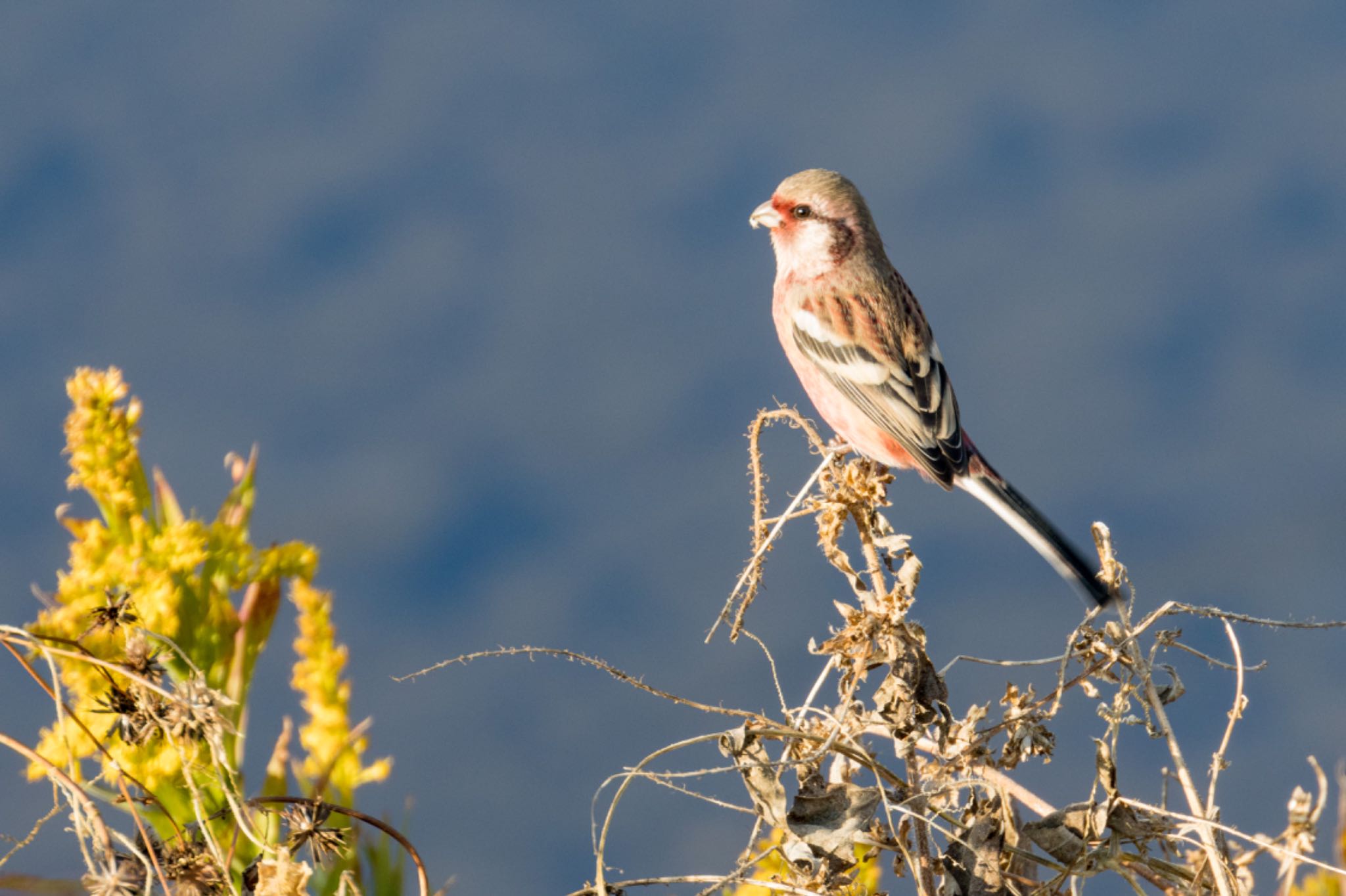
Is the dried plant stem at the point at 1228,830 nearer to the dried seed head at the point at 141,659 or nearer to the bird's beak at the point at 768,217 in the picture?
the dried seed head at the point at 141,659

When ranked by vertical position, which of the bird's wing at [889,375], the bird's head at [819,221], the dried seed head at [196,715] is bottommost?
the dried seed head at [196,715]

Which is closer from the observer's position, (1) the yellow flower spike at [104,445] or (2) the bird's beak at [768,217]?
(1) the yellow flower spike at [104,445]

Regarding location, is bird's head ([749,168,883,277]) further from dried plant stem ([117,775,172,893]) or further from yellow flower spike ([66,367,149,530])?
dried plant stem ([117,775,172,893])

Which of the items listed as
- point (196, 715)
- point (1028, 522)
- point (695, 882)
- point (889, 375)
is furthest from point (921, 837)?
point (889, 375)

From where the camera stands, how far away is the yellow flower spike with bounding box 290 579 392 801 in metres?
2.93

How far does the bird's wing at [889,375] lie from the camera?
3080 mm

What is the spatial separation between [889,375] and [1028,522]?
2.06ft

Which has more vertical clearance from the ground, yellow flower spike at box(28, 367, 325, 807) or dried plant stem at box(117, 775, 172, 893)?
yellow flower spike at box(28, 367, 325, 807)

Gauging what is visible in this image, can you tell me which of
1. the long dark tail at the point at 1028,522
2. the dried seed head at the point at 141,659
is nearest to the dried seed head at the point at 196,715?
the dried seed head at the point at 141,659

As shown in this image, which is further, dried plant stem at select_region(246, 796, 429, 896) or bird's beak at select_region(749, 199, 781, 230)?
bird's beak at select_region(749, 199, 781, 230)

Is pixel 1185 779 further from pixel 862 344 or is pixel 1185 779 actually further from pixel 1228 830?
pixel 862 344

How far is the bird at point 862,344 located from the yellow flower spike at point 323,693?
1.36 m

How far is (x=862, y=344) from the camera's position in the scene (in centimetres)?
333

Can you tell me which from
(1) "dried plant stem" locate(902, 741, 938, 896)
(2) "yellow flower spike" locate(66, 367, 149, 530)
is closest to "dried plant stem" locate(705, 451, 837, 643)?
(1) "dried plant stem" locate(902, 741, 938, 896)
